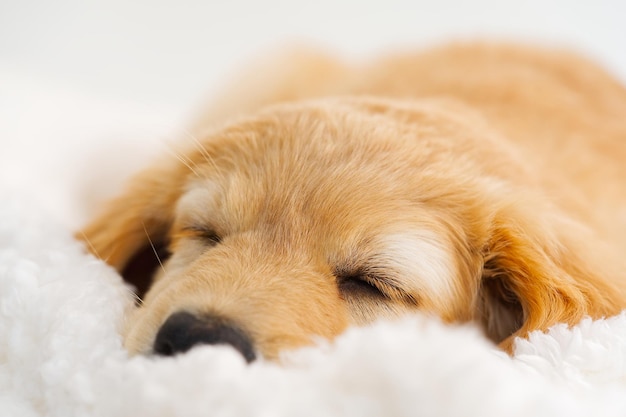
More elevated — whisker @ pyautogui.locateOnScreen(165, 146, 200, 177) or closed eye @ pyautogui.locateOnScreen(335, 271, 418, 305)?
whisker @ pyautogui.locateOnScreen(165, 146, 200, 177)

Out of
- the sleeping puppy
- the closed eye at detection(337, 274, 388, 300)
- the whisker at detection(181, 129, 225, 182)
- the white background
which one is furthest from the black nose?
the white background

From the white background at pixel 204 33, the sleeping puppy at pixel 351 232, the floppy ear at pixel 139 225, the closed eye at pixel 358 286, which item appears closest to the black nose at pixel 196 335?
the sleeping puppy at pixel 351 232

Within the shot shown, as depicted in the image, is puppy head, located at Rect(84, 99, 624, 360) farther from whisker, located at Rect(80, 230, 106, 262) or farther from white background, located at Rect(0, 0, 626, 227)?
white background, located at Rect(0, 0, 626, 227)

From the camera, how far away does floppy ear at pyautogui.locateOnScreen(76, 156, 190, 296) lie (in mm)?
1765

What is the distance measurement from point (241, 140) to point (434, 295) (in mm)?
542

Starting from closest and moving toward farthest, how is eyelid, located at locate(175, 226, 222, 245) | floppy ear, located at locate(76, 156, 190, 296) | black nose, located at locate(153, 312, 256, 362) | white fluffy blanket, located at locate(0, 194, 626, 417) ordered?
white fluffy blanket, located at locate(0, 194, 626, 417) → black nose, located at locate(153, 312, 256, 362) → eyelid, located at locate(175, 226, 222, 245) → floppy ear, located at locate(76, 156, 190, 296)

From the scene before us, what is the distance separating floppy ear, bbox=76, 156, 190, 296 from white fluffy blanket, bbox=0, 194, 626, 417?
15.5 inches

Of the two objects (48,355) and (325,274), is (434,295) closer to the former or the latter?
(325,274)

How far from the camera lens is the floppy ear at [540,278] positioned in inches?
56.1

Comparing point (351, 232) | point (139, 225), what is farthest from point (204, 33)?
point (351, 232)

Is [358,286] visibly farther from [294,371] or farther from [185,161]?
[185,161]

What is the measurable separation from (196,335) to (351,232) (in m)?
0.38

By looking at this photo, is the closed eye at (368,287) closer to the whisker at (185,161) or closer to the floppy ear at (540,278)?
the floppy ear at (540,278)

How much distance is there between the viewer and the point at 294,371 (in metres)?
1.02
